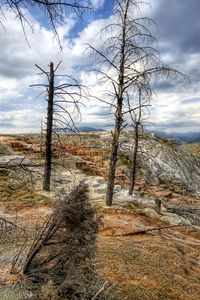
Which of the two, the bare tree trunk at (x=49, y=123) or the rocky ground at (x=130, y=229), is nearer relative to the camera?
the rocky ground at (x=130, y=229)

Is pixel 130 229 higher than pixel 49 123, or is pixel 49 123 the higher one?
pixel 49 123

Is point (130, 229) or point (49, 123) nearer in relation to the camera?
point (130, 229)

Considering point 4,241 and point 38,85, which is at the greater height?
point 38,85

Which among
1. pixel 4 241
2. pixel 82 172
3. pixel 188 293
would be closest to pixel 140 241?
pixel 188 293

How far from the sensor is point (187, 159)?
3566 centimetres

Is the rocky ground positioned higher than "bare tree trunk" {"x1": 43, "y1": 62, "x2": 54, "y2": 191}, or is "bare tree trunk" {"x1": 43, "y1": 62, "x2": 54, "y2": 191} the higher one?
"bare tree trunk" {"x1": 43, "y1": 62, "x2": 54, "y2": 191}

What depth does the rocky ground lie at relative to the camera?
8.28m

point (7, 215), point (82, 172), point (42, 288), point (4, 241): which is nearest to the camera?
point (42, 288)

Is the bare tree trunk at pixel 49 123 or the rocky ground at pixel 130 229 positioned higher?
the bare tree trunk at pixel 49 123

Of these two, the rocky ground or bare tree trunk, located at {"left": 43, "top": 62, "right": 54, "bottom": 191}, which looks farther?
bare tree trunk, located at {"left": 43, "top": 62, "right": 54, "bottom": 191}

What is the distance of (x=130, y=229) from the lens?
13.9 meters

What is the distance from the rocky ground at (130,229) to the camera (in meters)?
8.28

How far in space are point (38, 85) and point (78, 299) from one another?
49.5 ft

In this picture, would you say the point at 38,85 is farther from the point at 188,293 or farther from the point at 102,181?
the point at 188,293
